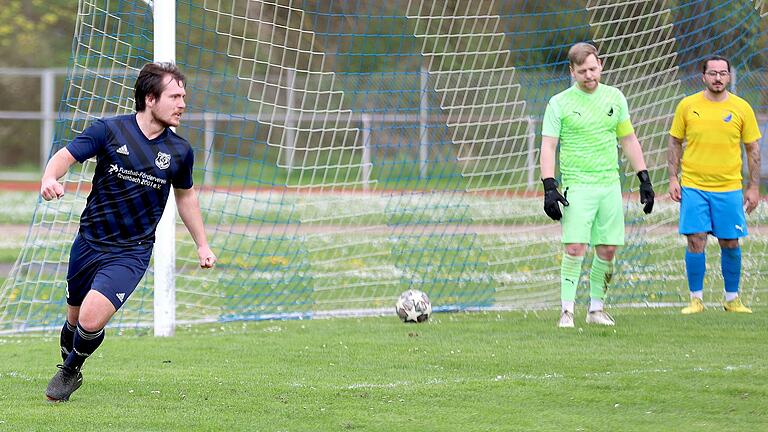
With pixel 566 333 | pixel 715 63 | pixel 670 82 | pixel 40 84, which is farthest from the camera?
pixel 40 84

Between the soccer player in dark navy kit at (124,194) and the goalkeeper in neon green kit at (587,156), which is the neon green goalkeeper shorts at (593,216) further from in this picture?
the soccer player in dark navy kit at (124,194)

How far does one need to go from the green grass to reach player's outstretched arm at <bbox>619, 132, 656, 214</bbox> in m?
0.89

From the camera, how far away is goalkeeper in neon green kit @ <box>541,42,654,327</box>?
8227mm

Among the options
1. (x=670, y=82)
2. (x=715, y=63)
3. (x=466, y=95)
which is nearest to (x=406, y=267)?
(x=466, y=95)

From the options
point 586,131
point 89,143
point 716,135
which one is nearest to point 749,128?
point 716,135

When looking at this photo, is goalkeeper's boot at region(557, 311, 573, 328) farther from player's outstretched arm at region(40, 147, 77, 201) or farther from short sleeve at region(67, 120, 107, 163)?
player's outstretched arm at region(40, 147, 77, 201)

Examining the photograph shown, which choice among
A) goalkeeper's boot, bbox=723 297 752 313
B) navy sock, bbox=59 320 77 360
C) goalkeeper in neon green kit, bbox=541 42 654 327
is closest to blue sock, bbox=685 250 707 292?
goalkeeper's boot, bbox=723 297 752 313

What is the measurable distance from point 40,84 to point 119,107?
21036 millimetres

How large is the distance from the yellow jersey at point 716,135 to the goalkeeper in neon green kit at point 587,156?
91 centimetres

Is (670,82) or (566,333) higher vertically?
(670,82)

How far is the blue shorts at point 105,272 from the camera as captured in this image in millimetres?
5832

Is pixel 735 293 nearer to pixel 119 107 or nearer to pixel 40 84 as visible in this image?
pixel 119 107

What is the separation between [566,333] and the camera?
8.24m

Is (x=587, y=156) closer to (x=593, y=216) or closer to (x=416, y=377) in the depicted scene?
(x=593, y=216)
